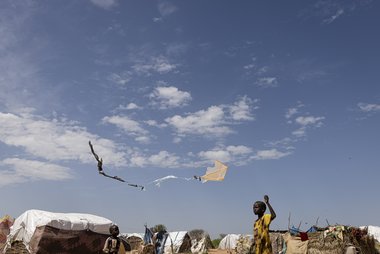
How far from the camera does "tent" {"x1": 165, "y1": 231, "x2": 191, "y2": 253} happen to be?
1278 inches

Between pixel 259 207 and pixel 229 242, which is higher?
pixel 229 242

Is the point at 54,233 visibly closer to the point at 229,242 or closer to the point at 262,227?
the point at 262,227

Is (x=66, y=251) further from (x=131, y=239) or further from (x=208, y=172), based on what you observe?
(x=131, y=239)

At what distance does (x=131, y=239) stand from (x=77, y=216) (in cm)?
1477

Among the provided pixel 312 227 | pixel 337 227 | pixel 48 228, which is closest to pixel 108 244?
pixel 48 228

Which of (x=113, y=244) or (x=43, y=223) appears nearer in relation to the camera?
(x=113, y=244)

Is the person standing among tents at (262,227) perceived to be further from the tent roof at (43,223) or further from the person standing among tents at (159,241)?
the person standing among tents at (159,241)

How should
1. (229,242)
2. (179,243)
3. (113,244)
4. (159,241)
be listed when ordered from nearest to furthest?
(113,244) < (159,241) < (179,243) < (229,242)

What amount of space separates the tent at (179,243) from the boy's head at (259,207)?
25.6 metres

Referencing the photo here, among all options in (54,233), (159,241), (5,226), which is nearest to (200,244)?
(159,241)

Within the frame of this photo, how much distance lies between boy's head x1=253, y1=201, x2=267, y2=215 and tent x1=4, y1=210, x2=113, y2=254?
13.3 meters

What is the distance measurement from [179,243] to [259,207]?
2665 centimetres

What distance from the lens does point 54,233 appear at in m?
18.4

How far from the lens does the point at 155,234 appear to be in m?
24.4
